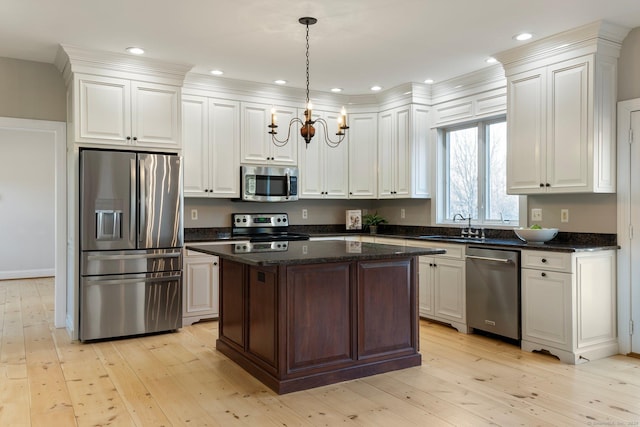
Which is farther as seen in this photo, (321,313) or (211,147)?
(211,147)

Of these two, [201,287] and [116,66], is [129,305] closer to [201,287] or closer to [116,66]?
[201,287]

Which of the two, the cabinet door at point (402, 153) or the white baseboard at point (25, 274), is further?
the white baseboard at point (25, 274)

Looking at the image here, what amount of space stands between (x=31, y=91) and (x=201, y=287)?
249 cm

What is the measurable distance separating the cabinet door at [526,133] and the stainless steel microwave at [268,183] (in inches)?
95.8

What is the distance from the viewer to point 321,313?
10.8ft

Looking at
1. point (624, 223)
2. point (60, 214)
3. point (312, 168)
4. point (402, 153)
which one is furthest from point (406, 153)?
point (60, 214)

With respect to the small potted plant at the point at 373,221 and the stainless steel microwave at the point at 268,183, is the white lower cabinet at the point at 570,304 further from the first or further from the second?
the stainless steel microwave at the point at 268,183

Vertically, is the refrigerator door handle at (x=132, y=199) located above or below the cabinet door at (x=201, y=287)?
above

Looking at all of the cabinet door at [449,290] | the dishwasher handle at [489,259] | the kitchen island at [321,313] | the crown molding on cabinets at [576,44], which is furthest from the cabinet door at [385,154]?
the kitchen island at [321,313]

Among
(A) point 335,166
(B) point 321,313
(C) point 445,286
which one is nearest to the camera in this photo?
(B) point 321,313

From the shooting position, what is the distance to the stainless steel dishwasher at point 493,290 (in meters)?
4.13

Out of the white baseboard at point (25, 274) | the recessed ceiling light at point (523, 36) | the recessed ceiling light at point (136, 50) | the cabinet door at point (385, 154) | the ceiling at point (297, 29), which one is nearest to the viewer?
the ceiling at point (297, 29)

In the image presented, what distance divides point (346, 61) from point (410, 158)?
57.8 inches

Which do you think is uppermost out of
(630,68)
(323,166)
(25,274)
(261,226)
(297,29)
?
(297,29)
